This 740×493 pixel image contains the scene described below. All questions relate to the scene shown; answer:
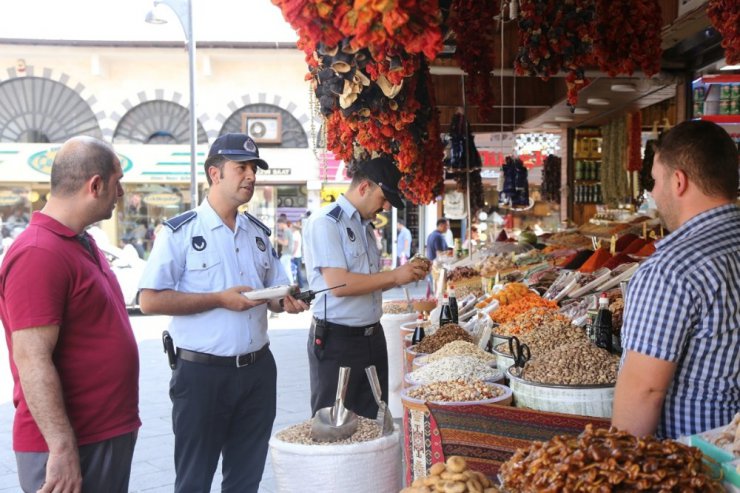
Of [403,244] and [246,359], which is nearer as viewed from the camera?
[246,359]

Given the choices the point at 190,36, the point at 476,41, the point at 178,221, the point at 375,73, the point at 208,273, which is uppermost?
the point at 190,36

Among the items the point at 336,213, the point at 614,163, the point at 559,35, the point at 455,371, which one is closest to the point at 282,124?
the point at 614,163

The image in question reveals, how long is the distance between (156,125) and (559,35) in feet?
60.4

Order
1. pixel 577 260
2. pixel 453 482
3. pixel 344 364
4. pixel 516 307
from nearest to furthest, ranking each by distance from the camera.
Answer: pixel 453 482, pixel 344 364, pixel 516 307, pixel 577 260

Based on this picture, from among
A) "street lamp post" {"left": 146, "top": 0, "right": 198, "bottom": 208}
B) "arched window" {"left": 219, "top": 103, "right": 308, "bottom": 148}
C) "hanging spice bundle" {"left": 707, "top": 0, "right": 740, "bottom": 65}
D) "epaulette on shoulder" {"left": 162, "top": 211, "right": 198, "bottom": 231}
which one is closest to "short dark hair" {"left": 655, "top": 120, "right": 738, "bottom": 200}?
"hanging spice bundle" {"left": 707, "top": 0, "right": 740, "bottom": 65}

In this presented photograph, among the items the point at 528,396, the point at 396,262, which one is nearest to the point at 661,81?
the point at 528,396

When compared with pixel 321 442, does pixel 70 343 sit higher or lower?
higher

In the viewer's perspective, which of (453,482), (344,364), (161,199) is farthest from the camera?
(161,199)

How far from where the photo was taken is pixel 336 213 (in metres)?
4.02

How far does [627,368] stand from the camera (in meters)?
1.98

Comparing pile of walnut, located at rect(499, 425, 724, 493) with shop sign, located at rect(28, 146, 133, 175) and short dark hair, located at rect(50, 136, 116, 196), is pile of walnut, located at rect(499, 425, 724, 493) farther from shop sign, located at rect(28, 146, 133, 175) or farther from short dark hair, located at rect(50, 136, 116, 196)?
shop sign, located at rect(28, 146, 133, 175)

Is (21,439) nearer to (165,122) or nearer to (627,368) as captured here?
(627,368)

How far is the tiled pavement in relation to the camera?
451 centimetres

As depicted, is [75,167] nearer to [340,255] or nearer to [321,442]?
[321,442]
